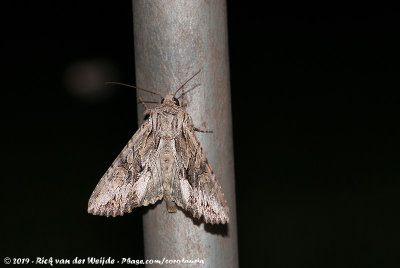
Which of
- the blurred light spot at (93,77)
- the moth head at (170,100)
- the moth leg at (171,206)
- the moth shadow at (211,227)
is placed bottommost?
the moth shadow at (211,227)

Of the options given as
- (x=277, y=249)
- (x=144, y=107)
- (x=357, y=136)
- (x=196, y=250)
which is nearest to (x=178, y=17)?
(x=144, y=107)

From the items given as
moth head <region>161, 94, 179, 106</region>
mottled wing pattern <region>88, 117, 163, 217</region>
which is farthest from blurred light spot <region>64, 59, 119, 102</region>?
moth head <region>161, 94, 179, 106</region>

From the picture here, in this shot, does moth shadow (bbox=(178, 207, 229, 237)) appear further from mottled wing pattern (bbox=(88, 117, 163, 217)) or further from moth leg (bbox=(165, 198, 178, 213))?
mottled wing pattern (bbox=(88, 117, 163, 217))

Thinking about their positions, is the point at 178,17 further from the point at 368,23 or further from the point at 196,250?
the point at 368,23

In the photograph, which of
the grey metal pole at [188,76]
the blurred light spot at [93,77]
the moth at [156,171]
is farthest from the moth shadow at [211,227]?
the blurred light spot at [93,77]

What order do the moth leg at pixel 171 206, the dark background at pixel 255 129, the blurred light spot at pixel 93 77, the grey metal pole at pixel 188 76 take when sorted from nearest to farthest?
the grey metal pole at pixel 188 76
the moth leg at pixel 171 206
the dark background at pixel 255 129
the blurred light spot at pixel 93 77

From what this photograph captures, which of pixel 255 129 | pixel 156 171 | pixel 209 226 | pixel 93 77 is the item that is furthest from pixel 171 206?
pixel 93 77

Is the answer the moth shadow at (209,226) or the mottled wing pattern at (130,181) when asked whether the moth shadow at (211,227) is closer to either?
the moth shadow at (209,226)

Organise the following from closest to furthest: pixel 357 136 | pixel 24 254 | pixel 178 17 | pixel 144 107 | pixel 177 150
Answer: pixel 178 17
pixel 144 107
pixel 177 150
pixel 24 254
pixel 357 136
